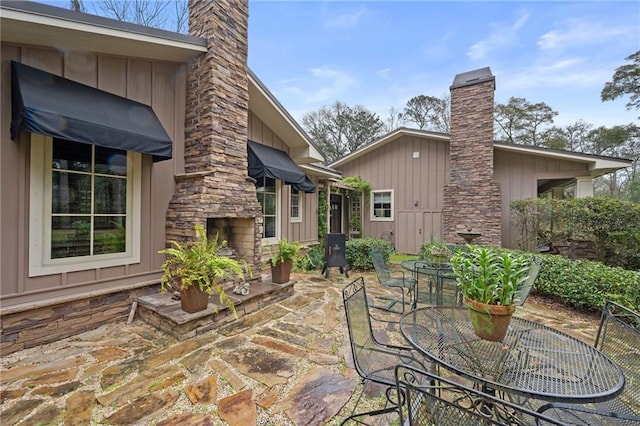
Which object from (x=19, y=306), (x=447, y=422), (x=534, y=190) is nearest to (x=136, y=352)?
(x=19, y=306)

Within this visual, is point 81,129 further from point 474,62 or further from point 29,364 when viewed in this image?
point 474,62

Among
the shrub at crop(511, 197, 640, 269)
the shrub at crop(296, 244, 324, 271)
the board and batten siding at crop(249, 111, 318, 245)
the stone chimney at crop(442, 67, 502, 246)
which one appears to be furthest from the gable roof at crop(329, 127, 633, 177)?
the shrub at crop(296, 244, 324, 271)

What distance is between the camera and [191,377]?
2.58 metres

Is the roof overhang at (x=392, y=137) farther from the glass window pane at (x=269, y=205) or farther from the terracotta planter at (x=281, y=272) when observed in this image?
the terracotta planter at (x=281, y=272)

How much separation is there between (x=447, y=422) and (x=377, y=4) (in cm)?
898

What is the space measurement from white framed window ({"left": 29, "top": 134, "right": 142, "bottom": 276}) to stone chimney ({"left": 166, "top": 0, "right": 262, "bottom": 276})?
1.96 ft

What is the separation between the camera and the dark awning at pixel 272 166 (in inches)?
225

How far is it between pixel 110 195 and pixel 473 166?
9.59m

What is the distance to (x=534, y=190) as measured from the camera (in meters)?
8.69

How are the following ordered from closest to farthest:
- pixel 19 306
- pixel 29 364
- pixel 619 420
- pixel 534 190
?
pixel 619 420
pixel 29 364
pixel 19 306
pixel 534 190

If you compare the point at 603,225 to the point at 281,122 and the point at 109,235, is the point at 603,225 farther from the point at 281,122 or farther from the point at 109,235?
the point at 109,235

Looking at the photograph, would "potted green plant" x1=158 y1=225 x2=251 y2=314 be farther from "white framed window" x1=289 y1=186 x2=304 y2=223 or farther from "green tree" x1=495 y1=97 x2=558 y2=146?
"green tree" x1=495 y1=97 x2=558 y2=146

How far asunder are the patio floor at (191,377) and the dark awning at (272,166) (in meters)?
3.06

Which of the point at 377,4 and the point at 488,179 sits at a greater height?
the point at 377,4
